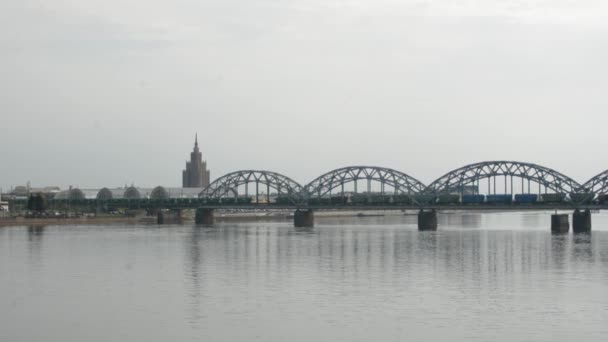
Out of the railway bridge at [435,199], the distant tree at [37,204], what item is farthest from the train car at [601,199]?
the distant tree at [37,204]

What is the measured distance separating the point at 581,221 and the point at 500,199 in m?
19.5

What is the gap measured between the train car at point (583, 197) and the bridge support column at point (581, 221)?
1.91 m

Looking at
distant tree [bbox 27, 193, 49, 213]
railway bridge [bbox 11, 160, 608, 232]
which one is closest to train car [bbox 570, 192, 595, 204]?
railway bridge [bbox 11, 160, 608, 232]

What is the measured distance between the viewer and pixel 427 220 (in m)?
155

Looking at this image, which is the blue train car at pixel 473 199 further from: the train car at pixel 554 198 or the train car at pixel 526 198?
the train car at pixel 554 198

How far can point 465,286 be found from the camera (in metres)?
57.0

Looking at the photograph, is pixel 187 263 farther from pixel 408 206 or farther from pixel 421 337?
pixel 408 206

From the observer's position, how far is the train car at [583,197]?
474 feet

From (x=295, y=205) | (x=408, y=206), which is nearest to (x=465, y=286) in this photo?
(x=408, y=206)

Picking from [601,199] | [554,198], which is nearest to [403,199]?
[554,198]

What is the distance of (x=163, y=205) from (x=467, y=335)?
160 m

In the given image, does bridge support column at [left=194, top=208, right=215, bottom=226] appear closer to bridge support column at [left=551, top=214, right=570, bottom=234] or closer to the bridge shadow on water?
bridge support column at [left=551, top=214, right=570, bottom=234]

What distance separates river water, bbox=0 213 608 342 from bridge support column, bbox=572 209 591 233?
53635mm

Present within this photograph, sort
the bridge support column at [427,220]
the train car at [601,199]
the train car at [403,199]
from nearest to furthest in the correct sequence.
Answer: the train car at [601,199] → the bridge support column at [427,220] → the train car at [403,199]
